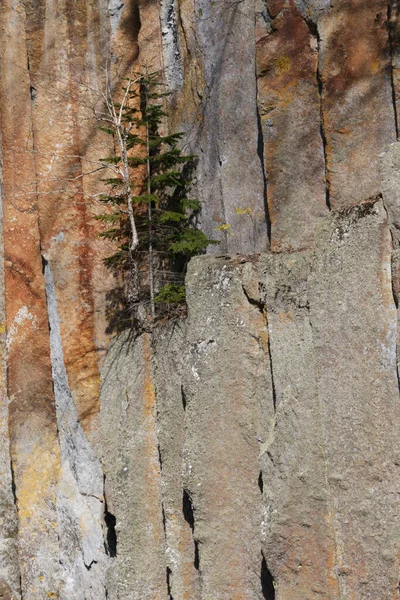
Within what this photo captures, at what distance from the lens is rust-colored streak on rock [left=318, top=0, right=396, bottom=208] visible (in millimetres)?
5820

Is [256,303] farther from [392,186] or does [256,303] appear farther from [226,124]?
[226,124]

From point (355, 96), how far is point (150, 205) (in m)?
1.90

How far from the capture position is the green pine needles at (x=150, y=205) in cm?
691

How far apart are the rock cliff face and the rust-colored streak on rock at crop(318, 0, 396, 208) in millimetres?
14

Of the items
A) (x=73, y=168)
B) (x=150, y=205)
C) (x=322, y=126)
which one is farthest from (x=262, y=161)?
(x=73, y=168)

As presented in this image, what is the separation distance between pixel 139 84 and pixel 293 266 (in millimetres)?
2764

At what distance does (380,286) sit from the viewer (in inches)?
198

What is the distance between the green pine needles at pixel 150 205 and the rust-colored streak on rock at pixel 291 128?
74cm

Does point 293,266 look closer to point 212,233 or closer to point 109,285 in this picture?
point 212,233

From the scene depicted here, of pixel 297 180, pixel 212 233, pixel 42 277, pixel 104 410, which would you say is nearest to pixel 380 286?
pixel 297 180

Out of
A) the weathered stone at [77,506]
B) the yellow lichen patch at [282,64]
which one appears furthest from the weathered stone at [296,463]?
the weathered stone at [77,506]

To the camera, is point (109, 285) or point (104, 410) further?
point (109, 285)

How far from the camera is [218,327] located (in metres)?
5.99

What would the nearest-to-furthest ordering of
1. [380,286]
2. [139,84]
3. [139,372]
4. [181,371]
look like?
[380,286] < [181,371] < [139,372] < [139,84]
